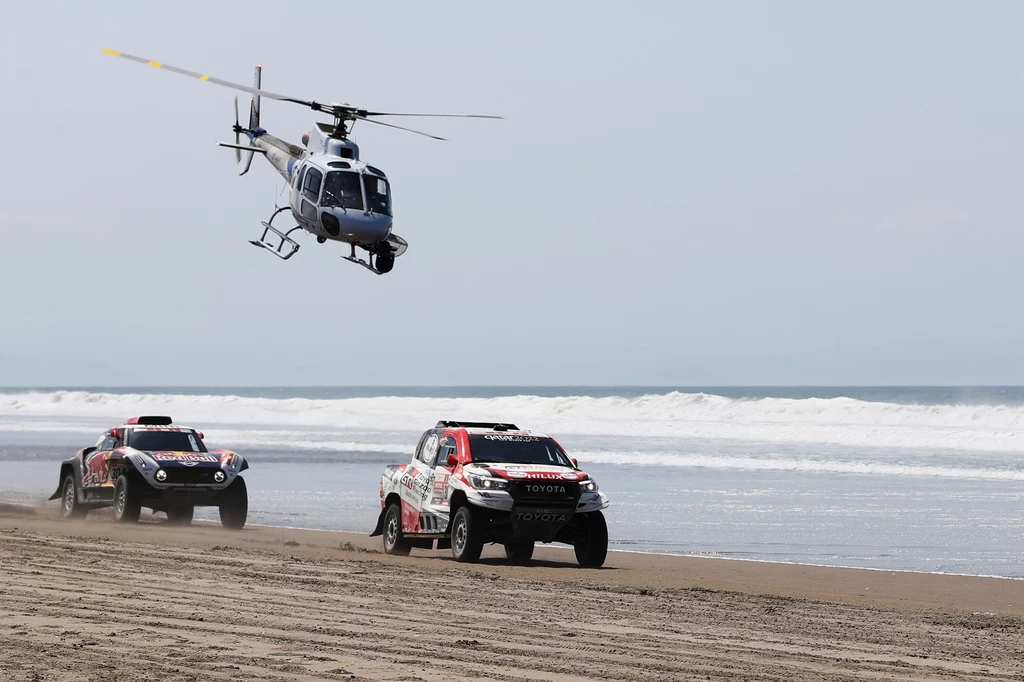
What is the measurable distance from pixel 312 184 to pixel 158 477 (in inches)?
264

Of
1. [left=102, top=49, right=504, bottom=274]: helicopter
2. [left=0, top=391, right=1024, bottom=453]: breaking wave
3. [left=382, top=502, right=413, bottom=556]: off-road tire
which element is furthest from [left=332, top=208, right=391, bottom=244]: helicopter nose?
[left=0, top=391, right=1024, bottom=453]: breaking wave

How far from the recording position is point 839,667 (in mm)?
8570

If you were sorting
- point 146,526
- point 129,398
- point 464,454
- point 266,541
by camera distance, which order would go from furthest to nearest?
point 129,398 < point 146,526 < point 266,541 < point 464,454

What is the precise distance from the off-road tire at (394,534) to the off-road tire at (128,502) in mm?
4959

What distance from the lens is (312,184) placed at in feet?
79.3

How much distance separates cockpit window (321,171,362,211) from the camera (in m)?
23.6

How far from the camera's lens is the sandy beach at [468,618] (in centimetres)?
827

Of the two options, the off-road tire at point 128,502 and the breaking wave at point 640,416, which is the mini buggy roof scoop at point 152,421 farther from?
the breaking wave at point 640,416

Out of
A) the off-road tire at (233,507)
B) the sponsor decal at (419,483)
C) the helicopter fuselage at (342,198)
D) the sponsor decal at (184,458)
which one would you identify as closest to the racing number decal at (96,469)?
the sponsor decal at (184,458)

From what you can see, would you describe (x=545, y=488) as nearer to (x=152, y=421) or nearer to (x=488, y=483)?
(x=488, y=483)

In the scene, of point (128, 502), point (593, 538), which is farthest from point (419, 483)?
point (128, 502)

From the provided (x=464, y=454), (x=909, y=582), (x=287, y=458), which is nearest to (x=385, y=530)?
(x=464, y=454)

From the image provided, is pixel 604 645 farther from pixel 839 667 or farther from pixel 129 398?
pixel 129 398

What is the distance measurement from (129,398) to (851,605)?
10324 cm
